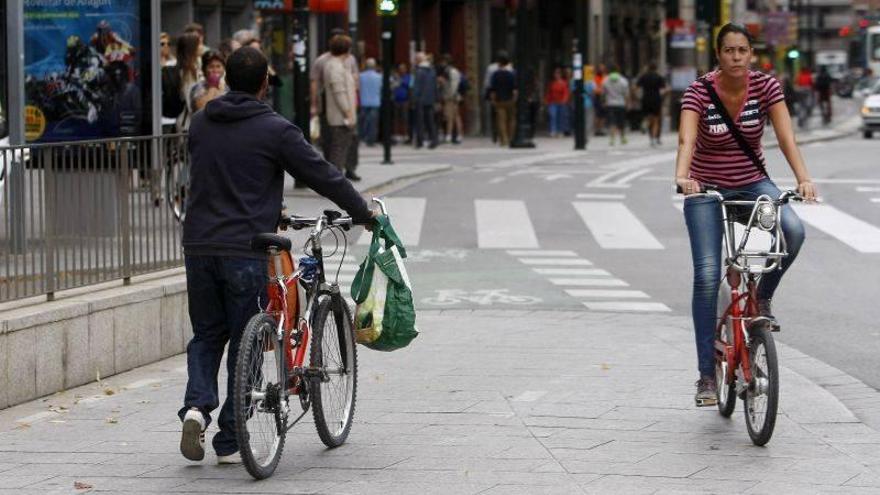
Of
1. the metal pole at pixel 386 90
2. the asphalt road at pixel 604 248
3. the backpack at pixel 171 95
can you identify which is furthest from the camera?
the metal pole at pixel 386 90

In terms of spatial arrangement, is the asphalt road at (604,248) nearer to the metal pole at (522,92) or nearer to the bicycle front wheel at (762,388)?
the bicycle front wheel at (762,388)

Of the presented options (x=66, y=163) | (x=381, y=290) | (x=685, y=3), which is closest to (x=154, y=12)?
(x=66, y=163)

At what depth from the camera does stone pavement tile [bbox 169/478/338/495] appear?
6965 mm

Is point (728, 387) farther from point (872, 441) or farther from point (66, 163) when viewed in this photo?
point (66, 163)

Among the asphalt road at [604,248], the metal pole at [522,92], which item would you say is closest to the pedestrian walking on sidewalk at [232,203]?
the asphalt road at [604,248]

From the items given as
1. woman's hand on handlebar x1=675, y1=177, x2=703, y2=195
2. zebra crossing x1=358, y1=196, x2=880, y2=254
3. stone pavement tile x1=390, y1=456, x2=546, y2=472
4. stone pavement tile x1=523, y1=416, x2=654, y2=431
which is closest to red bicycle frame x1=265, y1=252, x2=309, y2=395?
stone pavement tile x1=390, y1=456, x2=546, y2=472

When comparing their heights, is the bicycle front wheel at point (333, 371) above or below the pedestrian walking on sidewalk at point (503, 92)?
below

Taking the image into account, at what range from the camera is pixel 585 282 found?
14500 millimetres

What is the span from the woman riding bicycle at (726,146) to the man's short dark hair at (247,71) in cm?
190

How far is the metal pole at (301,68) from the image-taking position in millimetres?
20750

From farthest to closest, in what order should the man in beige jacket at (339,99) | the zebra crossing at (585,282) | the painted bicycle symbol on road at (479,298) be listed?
the man in beige jacket at (339,99) → the painted bicycle symbol on road at (479,298) → the zebra crossing at (585,282)

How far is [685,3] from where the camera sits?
71625 millimetres

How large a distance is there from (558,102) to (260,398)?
123 feet

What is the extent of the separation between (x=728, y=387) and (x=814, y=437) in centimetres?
51
